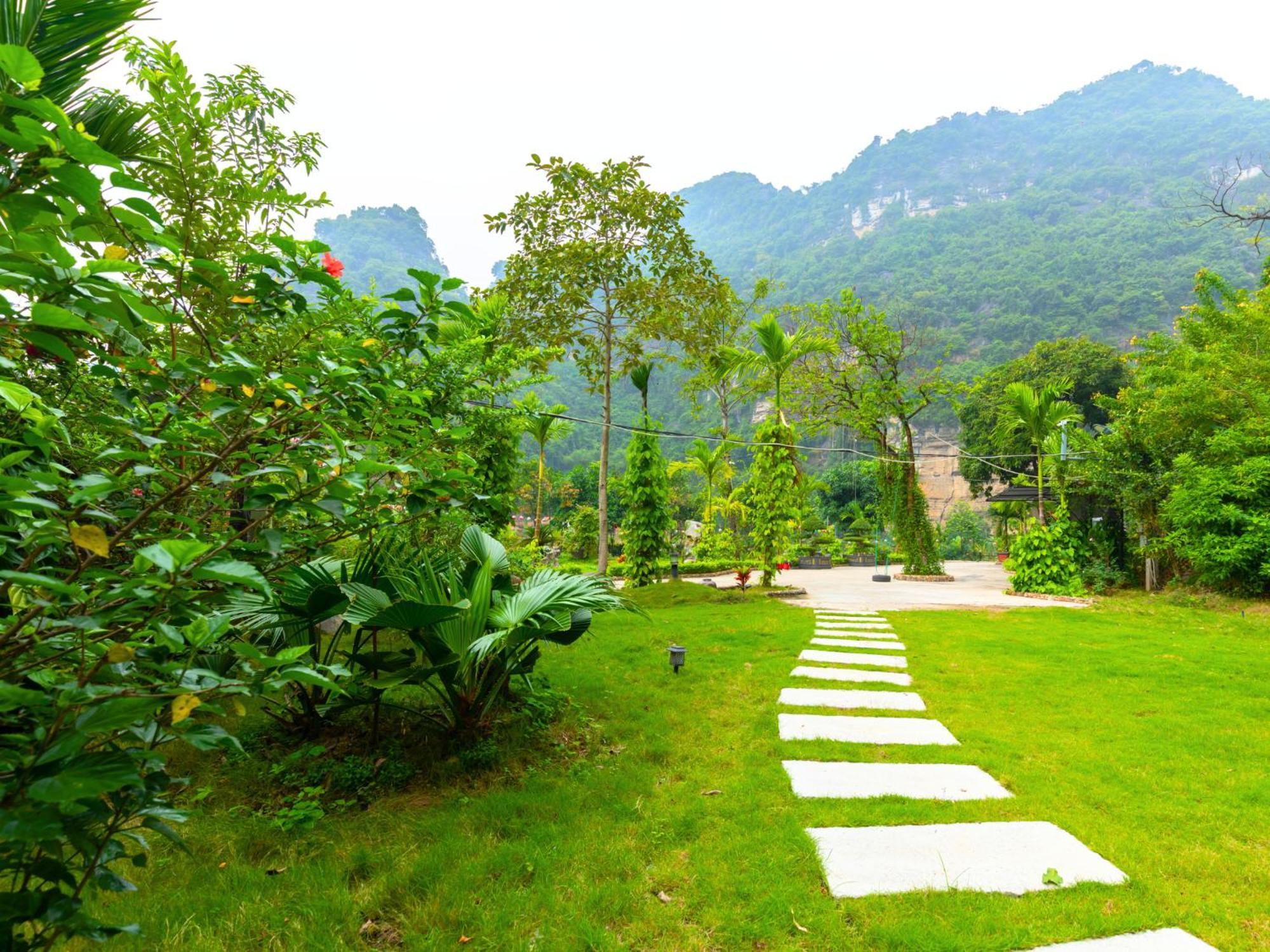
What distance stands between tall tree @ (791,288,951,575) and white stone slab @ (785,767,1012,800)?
12.7 m

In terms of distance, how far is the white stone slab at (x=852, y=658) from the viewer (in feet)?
16.3

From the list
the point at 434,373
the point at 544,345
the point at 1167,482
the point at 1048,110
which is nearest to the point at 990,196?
the point at 1048,110

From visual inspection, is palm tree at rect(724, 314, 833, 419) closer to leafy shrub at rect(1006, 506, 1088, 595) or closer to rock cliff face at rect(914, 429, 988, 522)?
leafy shrub at rect(1006, 506, 1088, 595)

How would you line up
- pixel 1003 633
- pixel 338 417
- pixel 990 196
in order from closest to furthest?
pixel 338 417
pixel 1003 633
pixel 990 196

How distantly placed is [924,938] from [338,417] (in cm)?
223

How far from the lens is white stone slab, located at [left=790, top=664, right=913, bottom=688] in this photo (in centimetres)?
441

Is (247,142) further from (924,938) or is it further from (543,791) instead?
(924,938)

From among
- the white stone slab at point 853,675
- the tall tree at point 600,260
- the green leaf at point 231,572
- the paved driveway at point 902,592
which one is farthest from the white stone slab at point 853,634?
the green leaf at point 231,572

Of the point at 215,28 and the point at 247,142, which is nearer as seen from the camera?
the point at 215,28

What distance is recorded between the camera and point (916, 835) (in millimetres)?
2201

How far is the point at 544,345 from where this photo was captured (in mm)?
8906

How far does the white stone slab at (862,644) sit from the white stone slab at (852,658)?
27 cm

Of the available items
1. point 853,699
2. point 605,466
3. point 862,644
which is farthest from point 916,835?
point 605,466

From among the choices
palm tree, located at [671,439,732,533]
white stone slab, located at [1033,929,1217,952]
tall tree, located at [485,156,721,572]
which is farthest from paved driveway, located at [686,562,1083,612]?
white stone slab, located at [1033,929,1217,952]
